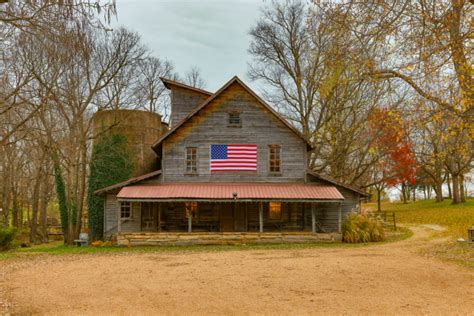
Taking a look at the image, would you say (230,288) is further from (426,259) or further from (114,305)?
(426,259)

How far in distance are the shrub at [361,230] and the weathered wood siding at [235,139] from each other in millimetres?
3679

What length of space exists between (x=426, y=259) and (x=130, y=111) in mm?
19260

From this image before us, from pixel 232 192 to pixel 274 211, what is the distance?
367cm

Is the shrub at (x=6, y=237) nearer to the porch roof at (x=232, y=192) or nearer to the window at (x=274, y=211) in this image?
the porch roof at (x=232, y=192)

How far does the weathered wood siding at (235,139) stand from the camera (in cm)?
2372

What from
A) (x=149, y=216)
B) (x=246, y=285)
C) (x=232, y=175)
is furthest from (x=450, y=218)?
(x=246, y=285)

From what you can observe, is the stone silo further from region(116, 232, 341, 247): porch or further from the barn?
region(116, 232, 341, 247): porch

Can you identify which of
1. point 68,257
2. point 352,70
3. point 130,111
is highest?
point 130,111

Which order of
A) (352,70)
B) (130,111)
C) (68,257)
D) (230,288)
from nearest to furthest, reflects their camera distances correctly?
(230,288) < (352,70) < (68,257) < (130,111)

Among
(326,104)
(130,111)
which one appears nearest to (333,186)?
(326,104)

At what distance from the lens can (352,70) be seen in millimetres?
10773

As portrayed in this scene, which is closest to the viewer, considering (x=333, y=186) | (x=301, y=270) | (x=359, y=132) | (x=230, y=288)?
(x=230, y=288)

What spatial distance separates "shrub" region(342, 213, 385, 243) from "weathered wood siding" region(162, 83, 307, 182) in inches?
145

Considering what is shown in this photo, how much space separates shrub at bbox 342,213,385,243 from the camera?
72.0 feet
